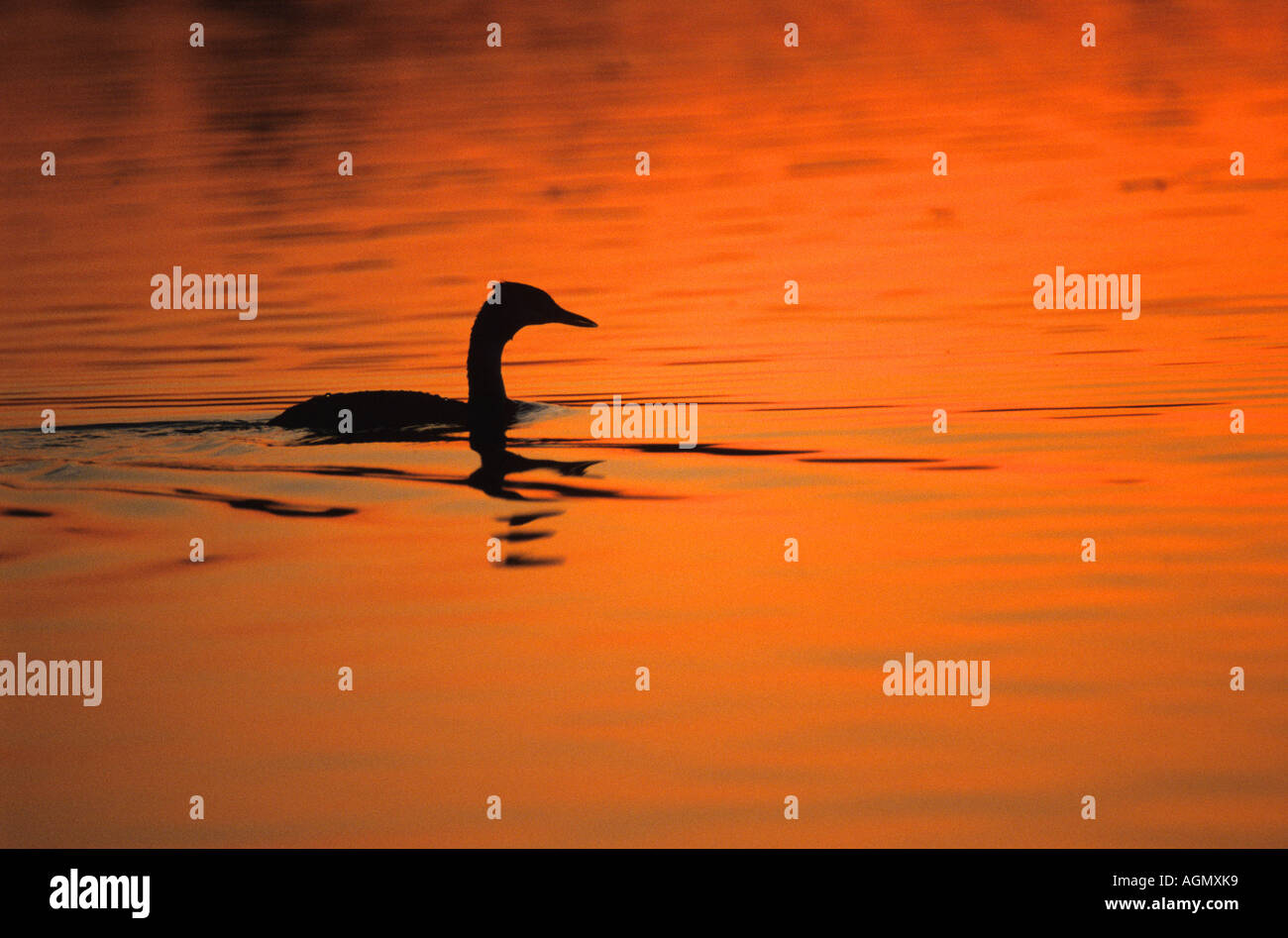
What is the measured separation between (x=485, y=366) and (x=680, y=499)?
2.99m

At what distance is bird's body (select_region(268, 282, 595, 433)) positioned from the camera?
1144 centimetres

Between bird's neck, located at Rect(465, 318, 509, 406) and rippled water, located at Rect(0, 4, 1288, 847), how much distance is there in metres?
0.53

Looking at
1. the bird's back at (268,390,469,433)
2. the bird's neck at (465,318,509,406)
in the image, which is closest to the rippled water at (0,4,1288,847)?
the bird's back at (268,390,469,433)

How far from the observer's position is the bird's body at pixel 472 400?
37.5ft

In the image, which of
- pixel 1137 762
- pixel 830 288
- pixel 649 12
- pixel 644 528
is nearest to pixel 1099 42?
pixel 649 12

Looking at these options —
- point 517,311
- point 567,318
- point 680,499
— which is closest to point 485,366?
point 517,311

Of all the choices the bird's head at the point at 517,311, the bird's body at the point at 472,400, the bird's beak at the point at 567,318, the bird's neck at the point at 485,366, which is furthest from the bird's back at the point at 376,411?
the bird's beak at the point at 567,318

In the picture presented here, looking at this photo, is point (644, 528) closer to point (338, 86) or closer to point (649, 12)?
point (338, 86)

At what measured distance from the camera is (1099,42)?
32.4 meters

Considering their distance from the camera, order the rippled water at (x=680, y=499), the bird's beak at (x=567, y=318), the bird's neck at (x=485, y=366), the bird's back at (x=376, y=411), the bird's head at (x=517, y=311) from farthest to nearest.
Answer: the bird's beak at (x=567, y=318), the bird's head at (x=517, y=311), the bird's neck at (x=485, y=366), the bird's back at (x=376, y=411), the rippled water at (x=680, y=499)

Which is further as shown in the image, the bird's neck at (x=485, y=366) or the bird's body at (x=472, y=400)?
the bird's neck at (x=485, y=366)

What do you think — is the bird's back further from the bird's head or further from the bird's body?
the bird's head

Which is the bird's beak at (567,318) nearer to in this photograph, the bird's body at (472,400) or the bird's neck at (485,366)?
the bird's body at (472,400)

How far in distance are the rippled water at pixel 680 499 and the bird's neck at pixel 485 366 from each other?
0.53m
